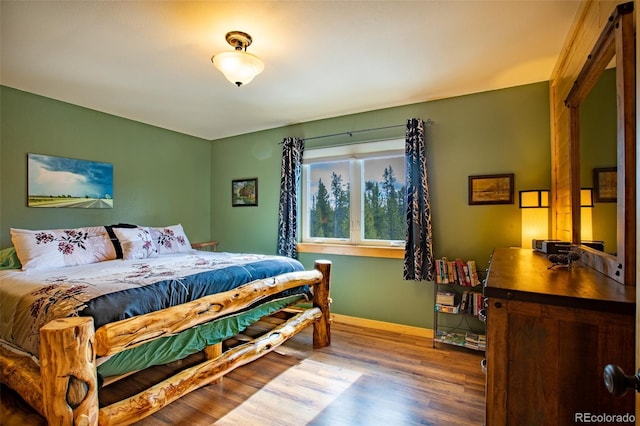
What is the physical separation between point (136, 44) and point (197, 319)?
1.89 m

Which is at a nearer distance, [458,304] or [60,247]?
[60,247]

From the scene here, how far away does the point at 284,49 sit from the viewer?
217cm

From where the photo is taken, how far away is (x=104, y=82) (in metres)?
2.69

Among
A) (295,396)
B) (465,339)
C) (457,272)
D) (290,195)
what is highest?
(290,195)

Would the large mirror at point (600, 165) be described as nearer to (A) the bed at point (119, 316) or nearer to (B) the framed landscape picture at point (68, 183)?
(A) the bed at point (119, 316)

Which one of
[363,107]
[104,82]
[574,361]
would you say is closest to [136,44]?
[104,82]

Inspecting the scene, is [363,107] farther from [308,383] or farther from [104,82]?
[308,383]

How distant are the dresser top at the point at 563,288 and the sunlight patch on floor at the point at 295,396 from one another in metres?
1.39

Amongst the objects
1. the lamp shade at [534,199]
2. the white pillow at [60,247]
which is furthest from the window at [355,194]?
the white pillow at [60,247]

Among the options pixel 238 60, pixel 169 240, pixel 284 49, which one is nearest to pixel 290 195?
pixel 169 240

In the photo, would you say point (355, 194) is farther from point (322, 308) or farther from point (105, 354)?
point (105, 354)

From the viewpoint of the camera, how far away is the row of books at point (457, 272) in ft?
8.91

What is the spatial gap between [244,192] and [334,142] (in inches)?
60.8

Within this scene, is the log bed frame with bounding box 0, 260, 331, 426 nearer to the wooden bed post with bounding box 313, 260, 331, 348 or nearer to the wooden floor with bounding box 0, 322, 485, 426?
the wooden floor with bounding box 0, 322, 485, 426
